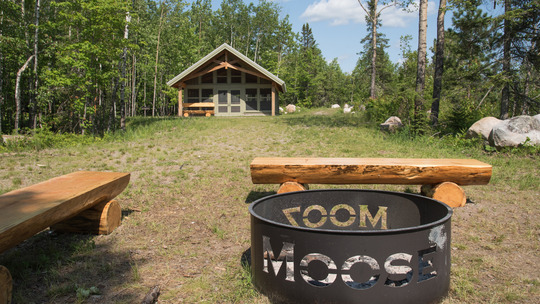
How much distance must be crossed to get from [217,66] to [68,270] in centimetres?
2148

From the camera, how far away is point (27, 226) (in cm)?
283

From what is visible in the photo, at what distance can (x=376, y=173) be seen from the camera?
5.27 m

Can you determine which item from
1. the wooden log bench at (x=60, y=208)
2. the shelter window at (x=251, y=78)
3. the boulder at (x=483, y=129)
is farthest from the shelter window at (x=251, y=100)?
the wooden log bench at (x=60, y=208)

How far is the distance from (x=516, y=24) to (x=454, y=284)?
11.8 m

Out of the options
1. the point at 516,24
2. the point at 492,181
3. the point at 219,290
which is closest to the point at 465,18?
the point at 516,24

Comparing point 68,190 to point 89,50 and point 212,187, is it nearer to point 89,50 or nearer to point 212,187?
point 212,187

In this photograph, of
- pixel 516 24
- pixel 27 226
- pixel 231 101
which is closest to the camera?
pixel 27 226

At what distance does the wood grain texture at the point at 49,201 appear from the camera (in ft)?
9.07

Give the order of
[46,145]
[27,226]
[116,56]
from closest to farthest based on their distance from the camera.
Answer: [27,226], [46,145], [116,56]

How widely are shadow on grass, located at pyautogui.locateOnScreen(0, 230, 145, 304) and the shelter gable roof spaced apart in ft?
64.9

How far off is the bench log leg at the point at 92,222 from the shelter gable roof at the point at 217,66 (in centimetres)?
1935

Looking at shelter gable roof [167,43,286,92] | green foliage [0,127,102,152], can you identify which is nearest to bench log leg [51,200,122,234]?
green foliage [0,127,102,152]

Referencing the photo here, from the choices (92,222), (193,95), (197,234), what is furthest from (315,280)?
(193,95)

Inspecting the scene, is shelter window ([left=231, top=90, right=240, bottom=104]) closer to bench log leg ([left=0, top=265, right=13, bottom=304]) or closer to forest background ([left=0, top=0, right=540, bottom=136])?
forest background ([left=0, top=0, right=540, bottom=136])
